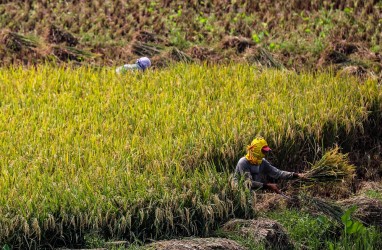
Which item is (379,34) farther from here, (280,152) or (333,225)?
(333,225)

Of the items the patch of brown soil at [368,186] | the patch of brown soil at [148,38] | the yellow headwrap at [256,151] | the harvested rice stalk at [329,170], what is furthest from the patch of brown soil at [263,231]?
the patch of brown soil at [148,38]

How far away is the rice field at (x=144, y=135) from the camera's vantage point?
6816 millimetres

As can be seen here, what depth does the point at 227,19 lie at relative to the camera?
13.2 m

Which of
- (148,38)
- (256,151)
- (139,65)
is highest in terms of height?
(148,38)

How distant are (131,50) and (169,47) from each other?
0.45m

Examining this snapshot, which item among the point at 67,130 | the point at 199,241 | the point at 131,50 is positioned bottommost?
the point at 199,241

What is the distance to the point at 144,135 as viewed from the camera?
8.36 metres

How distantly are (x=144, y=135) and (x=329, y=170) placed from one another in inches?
65.5

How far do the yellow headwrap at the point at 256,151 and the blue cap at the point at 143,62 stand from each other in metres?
3.23

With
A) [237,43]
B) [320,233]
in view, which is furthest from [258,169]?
[237,43]

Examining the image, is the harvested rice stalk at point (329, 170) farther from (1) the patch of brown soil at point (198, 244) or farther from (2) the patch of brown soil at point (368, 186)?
(1) the patch of brown soil at point (198, 244)

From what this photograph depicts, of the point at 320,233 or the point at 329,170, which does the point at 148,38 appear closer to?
the point at 329,170

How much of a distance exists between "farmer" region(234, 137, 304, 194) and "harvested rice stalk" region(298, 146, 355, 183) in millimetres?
107

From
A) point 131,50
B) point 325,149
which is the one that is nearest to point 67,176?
point 325,149
